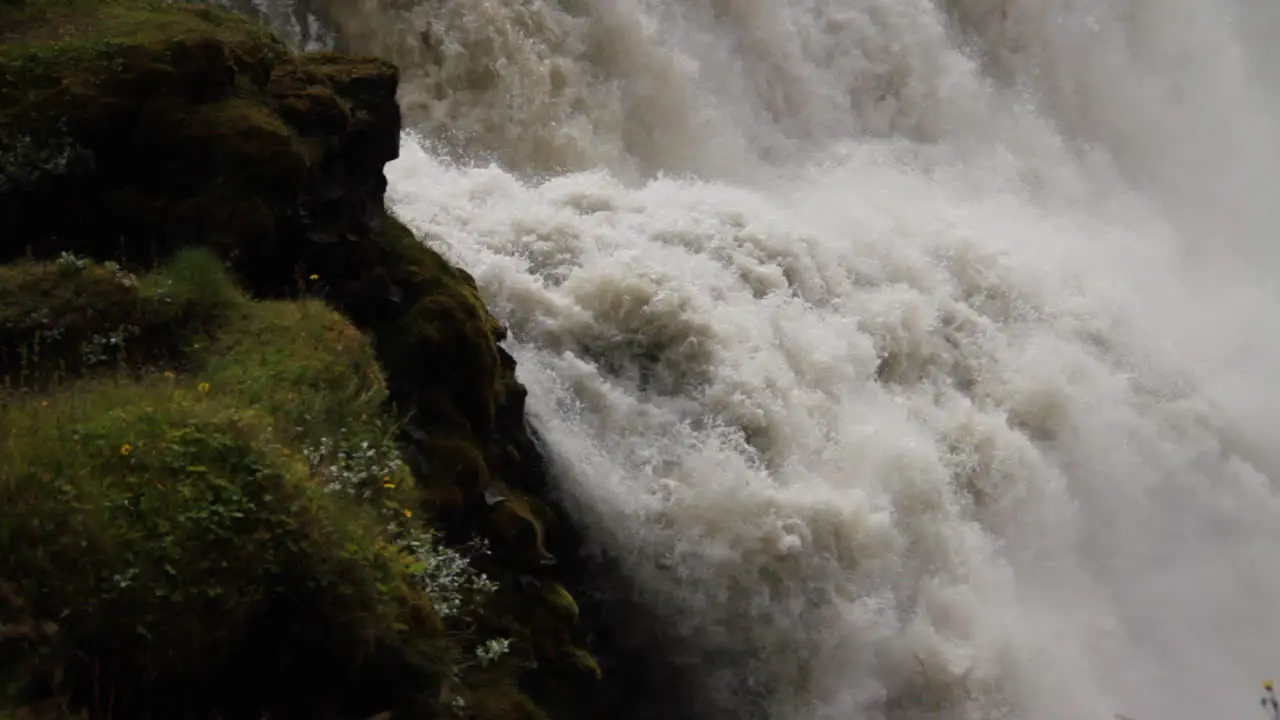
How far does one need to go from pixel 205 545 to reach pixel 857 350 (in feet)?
20.2

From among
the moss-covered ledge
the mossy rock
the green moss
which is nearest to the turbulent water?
the moss-covered ledge

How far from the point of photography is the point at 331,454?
12.5 ft

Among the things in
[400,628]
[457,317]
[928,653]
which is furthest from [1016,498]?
[400,628]

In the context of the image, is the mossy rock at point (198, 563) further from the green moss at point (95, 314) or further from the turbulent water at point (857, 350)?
the turbulent water at point (857, 350)

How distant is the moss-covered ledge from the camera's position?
2998mm

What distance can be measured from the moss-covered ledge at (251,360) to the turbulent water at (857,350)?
1.15 m

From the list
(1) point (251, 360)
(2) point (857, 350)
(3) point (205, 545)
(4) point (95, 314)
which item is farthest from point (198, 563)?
(2) point (857, 350)

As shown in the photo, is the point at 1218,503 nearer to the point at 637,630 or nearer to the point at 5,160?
the point at 637,630

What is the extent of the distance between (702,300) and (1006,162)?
10046 mm

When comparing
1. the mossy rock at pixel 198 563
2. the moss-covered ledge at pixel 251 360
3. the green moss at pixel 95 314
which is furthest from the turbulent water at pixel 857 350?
the mossy rock at pixel 198 563

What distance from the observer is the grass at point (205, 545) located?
9.24 ft

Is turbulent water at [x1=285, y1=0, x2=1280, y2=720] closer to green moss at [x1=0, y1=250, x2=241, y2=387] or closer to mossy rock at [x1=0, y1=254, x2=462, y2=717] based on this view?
green moss at [x1=0, y1=250, x2=241, y2=387]

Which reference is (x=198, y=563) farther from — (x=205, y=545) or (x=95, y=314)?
(x=95, y=314)

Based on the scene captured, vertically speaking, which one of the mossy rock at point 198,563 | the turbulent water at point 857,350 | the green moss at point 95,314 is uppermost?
the turbulent water at point 857,350
